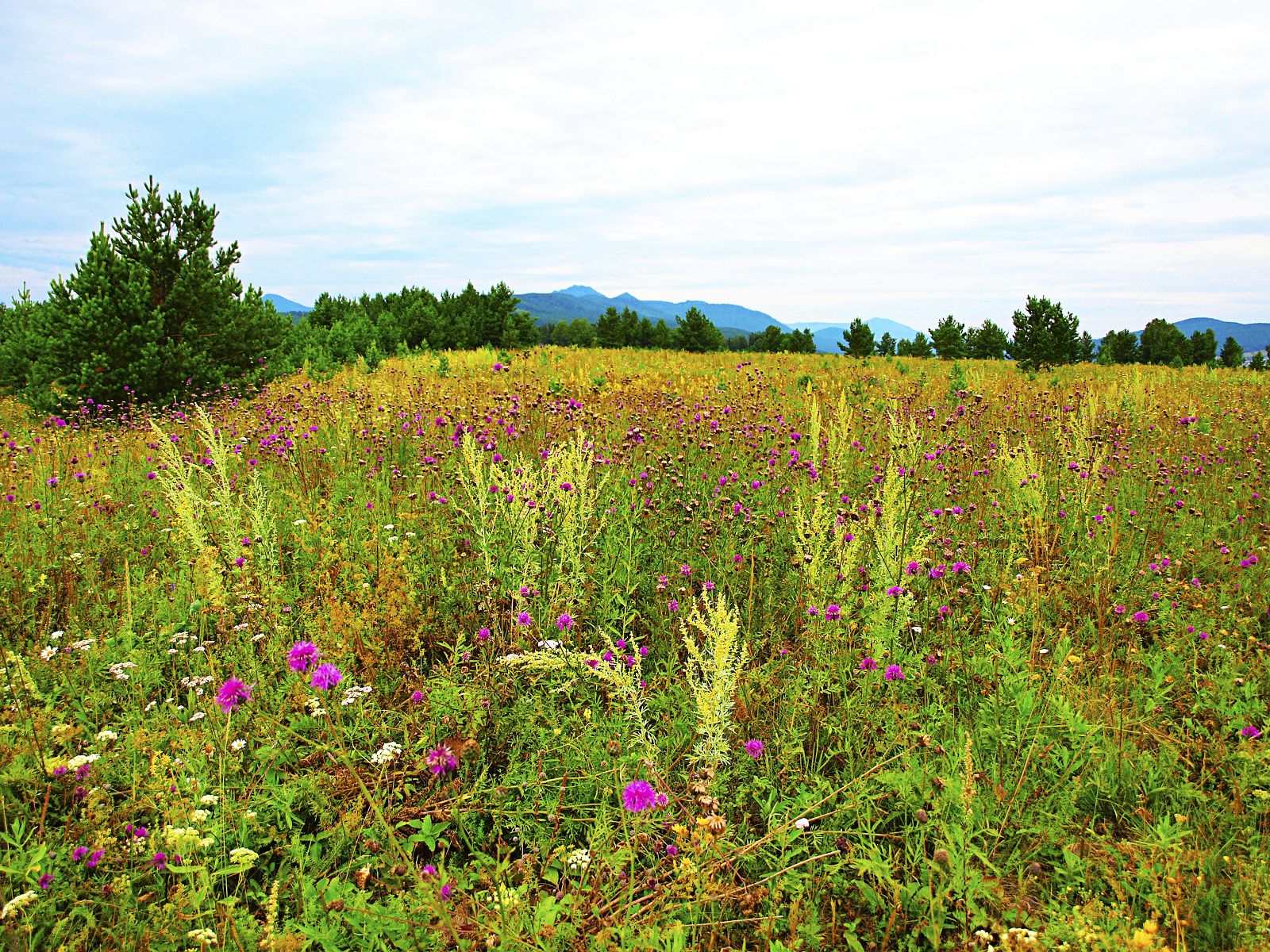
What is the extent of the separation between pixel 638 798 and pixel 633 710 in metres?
0.45

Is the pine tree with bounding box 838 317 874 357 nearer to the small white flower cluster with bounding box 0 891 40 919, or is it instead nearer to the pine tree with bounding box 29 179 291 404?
the pine tree with bounding box 29 179 291 404

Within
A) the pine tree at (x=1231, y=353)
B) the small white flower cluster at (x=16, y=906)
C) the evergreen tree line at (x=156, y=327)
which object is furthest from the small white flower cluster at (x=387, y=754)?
the pine tree at (x=1231, y=353)

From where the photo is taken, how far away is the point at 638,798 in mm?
1669

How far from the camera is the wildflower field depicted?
1.69 meters

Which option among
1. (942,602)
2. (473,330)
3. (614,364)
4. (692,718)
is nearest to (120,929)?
(692,718)

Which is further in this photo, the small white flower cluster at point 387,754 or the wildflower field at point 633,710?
the small white flower cluster at point 387,754

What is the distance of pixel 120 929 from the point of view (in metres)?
1.68

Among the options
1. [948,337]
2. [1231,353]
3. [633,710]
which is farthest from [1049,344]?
[1231,353]

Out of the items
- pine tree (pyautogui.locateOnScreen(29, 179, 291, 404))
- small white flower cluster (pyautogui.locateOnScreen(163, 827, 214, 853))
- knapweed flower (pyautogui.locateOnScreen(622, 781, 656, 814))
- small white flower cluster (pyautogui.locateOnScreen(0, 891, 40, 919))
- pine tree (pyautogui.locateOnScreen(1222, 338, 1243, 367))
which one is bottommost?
small white flower cluster (pyautogui.locateOnScreen(0, 891, 40, 919))

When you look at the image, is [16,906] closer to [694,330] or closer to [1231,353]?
[694,330]

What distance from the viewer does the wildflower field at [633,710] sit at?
1691 millimetres

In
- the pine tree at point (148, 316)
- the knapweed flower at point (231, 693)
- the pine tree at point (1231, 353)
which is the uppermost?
the pine tree at point (1231, 353)

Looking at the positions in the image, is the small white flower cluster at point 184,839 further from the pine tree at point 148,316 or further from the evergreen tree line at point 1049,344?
the evergreen tree line at point 1049,344

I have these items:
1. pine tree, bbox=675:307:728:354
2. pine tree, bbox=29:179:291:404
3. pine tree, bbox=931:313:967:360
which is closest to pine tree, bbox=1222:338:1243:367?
pine tree, bbox=931:313:967:360
